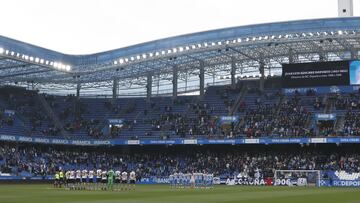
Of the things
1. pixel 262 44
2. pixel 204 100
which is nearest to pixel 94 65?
pixel 204 100

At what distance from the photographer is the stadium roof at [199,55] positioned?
59812mm

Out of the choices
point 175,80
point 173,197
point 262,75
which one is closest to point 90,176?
point 173,197

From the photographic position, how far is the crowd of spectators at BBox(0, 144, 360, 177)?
60750 mm

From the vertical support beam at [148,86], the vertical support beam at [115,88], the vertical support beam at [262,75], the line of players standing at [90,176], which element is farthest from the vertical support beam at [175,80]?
the line of players standing at [90,176]

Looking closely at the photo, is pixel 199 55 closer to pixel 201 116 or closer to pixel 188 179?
pixel 201 116

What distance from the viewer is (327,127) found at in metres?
63.0

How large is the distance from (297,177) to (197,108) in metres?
20.7

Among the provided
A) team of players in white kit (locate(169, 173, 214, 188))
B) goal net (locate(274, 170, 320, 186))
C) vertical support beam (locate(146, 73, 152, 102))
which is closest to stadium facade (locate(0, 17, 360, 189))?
goal net (locate(274, 170, 320, 186))

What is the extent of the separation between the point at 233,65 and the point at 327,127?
1515 centimetres

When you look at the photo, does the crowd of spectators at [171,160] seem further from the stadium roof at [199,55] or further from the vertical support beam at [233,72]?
the stadium roof at [199,55]

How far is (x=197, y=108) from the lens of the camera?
7381 centimetres

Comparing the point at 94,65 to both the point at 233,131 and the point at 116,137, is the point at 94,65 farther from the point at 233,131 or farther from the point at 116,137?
the point at 233,131

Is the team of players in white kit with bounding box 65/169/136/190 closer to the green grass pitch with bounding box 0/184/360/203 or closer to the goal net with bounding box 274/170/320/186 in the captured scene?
the green grass pitch with bounding box 0/184/360/203

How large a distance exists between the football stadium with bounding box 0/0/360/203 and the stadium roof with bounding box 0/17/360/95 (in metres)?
0.14
